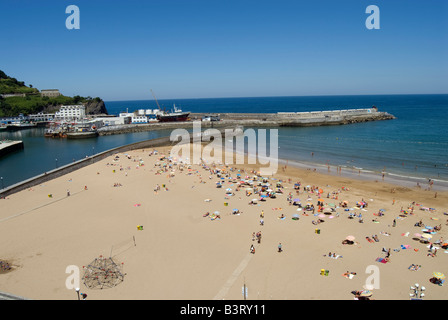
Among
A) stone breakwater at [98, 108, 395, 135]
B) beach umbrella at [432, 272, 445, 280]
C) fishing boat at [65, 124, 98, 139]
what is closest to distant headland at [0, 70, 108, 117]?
fishing boat at [65, 124, 98, 139]

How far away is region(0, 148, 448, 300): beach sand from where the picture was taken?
13727mm

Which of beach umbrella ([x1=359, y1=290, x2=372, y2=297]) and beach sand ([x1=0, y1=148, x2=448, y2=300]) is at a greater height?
beach sand ([x1=0, y1=148, x2=448, y2=300])

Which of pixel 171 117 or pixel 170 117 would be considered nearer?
pixel 170 117

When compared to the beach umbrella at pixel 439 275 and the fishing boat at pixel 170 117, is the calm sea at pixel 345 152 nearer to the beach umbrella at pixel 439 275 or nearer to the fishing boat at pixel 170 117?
the beach umbrella at pixel 439 275

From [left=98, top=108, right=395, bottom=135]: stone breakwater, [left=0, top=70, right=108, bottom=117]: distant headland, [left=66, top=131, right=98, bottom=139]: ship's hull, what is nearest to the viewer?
[left=66, top=131, right=98, bottom=139]: ship's hull

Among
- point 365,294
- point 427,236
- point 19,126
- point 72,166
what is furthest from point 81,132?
point 365,294

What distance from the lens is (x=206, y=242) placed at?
17.9m

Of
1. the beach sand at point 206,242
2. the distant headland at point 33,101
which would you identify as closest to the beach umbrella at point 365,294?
the beach sand at point 206,242

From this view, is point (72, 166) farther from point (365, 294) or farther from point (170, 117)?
point (170, 117)

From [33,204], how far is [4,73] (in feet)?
514

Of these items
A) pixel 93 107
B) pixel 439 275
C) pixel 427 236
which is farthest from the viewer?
pixel 93 107

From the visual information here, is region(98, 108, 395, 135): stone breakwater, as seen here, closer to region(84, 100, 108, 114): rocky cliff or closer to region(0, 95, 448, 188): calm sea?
region(0, 95, 448, 188): calm sea

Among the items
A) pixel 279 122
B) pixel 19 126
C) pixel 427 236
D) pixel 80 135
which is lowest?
pixel 427 236

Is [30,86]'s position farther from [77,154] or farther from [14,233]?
[14,233]
